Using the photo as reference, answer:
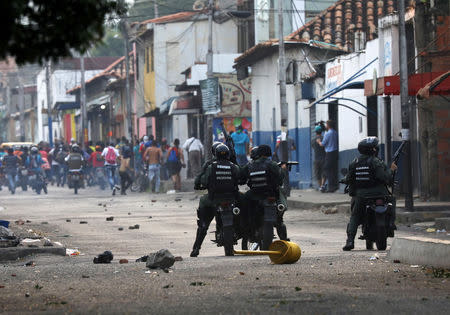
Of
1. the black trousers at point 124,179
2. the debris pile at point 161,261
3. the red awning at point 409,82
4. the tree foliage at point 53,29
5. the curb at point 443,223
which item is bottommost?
the curb at point 443,223

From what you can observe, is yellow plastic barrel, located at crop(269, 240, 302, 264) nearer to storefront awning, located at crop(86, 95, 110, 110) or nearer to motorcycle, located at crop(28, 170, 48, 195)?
motorcycle, located at crop(28, 170, 48, 195)

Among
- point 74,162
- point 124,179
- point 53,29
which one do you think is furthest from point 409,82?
point 74,162

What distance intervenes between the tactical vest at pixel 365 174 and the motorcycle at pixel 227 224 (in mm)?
1761

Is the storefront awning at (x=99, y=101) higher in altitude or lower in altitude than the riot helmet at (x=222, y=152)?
higher

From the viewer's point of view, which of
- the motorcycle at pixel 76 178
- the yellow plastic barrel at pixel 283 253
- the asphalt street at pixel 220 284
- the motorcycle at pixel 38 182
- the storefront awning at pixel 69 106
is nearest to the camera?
the asphalt street at pixel 220 284

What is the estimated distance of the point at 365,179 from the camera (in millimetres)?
14609

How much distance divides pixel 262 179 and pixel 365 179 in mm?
1517

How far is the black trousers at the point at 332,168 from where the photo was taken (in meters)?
30.0

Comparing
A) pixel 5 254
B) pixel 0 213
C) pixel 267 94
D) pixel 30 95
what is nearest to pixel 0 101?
pixel 30 95

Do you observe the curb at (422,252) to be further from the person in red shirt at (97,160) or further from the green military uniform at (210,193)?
the person in red shirt at (97,160)

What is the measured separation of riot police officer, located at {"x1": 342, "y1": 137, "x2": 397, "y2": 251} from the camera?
14.6m

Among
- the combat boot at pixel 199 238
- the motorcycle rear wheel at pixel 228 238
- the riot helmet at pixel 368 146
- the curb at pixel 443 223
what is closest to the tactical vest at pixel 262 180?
the motorcycle rear wheel at pixel 228 238

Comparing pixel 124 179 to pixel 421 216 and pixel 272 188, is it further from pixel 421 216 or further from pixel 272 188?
pixel 272 188

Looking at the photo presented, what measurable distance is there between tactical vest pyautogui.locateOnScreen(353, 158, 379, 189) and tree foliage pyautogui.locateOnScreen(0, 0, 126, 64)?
26.1 feet
